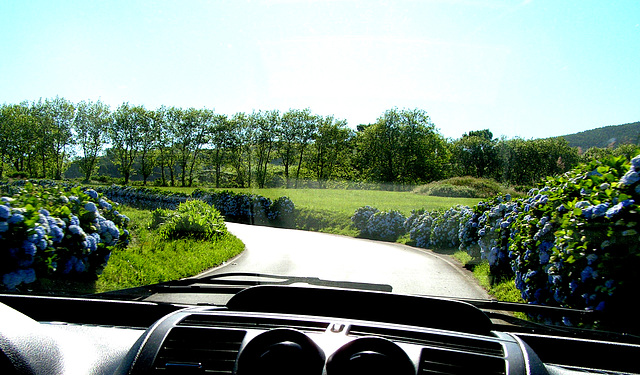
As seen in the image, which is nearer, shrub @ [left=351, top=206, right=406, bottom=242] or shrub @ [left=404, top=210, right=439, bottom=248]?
shrub @ [left=404, top=210, right=439, bottom=248]

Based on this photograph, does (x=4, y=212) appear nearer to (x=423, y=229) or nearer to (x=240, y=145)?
(x=423, y=229)

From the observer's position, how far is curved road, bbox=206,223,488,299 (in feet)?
26.0

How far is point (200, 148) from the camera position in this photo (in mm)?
21609

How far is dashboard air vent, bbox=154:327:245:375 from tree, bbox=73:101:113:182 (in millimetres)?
17233

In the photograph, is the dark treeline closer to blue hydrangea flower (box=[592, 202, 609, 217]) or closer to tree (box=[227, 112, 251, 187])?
tree (box=[227, 112, 251, 187])

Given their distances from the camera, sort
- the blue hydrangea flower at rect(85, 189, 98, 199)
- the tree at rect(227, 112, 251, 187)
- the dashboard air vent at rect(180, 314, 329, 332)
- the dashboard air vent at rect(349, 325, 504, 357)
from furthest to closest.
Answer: the tree at rect(227, 112, 251, 187)
the blue hydrangea flower at rect(85, 189, 98, 199)
the dashboard air vent at rect(180, 314, 329, 332)
the dashboard air vent at rect(349, 325, 504, 357)

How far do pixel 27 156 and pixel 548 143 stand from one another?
2119 cm

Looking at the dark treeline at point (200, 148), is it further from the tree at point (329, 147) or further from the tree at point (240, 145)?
the tree at point (329, 147)

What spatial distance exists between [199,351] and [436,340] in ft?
3.16

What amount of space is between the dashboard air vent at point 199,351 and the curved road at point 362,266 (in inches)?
226

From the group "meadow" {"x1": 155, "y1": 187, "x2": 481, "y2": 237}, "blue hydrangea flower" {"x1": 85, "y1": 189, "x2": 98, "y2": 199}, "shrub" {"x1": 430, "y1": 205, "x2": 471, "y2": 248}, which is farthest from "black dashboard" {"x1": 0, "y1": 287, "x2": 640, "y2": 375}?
"meadow" {"x1": 155, "y1": 187, "x2": 481, "y2": 237}

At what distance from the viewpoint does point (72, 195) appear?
6.99 meters

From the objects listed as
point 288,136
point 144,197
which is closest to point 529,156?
point 144,197

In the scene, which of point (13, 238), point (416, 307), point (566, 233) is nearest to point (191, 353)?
point (416, 307)
